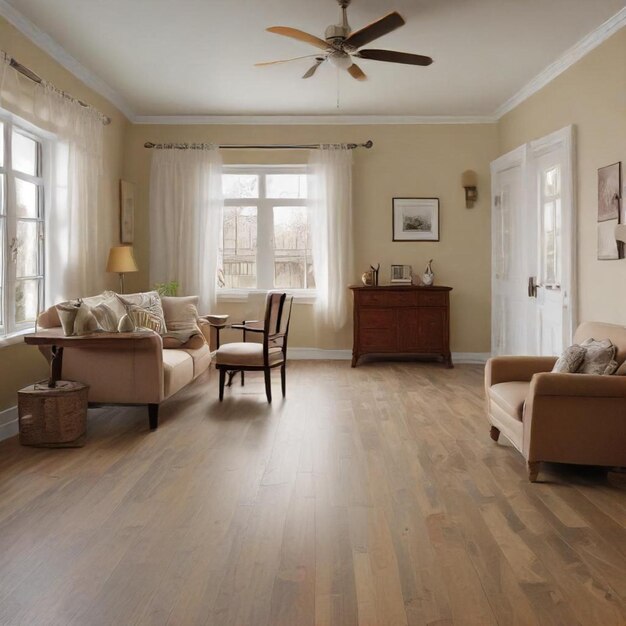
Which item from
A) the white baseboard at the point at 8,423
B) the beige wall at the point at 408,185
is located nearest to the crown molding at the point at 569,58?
the beige wall at the point at 408,185

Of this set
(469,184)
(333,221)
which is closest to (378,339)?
(333,221)

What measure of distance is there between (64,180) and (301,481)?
352 cm

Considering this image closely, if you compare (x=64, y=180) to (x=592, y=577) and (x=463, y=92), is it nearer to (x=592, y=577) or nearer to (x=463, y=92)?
(x=463, y=92)

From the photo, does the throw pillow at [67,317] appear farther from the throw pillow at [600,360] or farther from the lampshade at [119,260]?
the throw pillow at [600,360]

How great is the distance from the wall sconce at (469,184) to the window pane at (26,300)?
16.0 feet

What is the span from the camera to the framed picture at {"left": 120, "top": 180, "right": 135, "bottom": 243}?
7145 millimetres

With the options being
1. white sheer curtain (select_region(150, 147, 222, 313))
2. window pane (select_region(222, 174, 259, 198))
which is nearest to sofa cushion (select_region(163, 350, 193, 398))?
white sheer curtain (select_region(150, 147, 222, 313))

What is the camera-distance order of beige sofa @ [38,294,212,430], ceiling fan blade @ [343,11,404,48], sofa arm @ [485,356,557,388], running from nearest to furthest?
ceiling fan blade @ [343,11,404,48] → sofa arm @ [485,356,557,388] → beige sofa @ [38,294,212,430]

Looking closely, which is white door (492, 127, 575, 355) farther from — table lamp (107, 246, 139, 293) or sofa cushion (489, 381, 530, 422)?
table lamp (107, 246, 139, 293)

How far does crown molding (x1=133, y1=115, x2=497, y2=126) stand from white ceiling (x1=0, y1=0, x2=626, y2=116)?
24cm

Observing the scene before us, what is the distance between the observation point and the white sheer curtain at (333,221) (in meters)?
7.50

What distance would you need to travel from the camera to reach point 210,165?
296 inches

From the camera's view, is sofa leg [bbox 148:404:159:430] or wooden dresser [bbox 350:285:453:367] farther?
wooden dresser [bbox 350:285:453:367]

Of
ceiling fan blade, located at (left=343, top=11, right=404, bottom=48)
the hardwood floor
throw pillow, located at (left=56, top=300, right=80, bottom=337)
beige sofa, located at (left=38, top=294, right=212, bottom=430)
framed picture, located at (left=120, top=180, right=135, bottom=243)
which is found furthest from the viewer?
framed picture, located at (left=120, top=180, right=135, bottom=243)
